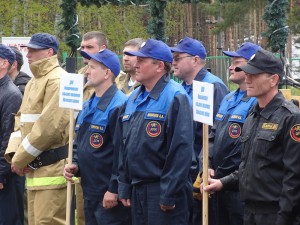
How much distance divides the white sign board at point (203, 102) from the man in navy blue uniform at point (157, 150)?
266mm

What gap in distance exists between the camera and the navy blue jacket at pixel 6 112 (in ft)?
27.9

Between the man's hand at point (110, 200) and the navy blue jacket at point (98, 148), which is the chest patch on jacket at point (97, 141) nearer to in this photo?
the navy blue jacket at point (98, 148)

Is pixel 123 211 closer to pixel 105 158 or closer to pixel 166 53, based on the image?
pixel 105 158

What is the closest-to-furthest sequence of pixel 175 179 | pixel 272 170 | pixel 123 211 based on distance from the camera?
pixel 272 170
pixel 175 179
pixel 123 211

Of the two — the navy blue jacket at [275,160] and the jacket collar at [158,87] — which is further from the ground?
the jacket collar at [158,87]

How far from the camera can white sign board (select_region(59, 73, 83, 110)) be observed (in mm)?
7207

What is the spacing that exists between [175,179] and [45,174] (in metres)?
2.13

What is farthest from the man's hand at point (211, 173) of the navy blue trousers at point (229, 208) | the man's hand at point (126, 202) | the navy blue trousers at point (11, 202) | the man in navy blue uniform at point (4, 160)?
the navy blue trousers at point (11, 202)

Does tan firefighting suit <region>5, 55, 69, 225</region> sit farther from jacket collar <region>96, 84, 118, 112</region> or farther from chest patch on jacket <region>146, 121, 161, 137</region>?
chest patch on jacket <region>146, 121, 161, 137</region>

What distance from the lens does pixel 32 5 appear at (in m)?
28.2

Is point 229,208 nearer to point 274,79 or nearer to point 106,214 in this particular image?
point 106,214

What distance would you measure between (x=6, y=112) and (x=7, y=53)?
829 mm

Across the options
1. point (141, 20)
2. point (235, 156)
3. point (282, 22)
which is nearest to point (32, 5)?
point (141, 20)

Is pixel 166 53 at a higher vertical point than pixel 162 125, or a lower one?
higher
